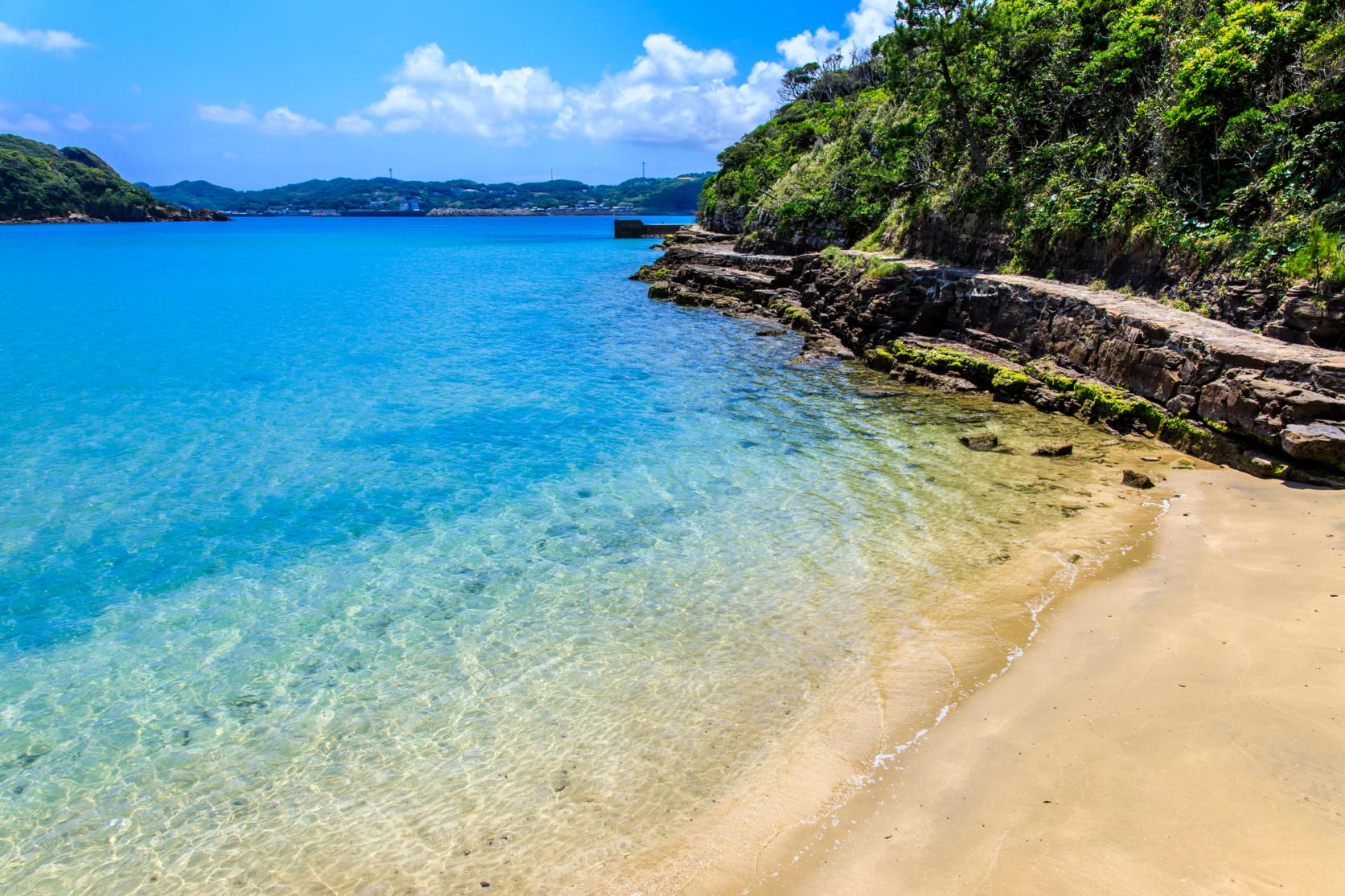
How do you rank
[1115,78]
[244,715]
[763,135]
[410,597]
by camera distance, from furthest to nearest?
1. [763,135]
2. [1115,78]
3. [410,597]
4. [244,715]

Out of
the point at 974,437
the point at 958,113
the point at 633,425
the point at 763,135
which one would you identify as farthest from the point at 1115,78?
the point at 763,135

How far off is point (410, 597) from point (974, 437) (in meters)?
11.9

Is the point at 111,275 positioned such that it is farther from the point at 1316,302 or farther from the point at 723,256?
the point at 1316,302

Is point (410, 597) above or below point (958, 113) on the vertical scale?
below

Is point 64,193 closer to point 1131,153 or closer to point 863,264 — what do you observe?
point 863,264

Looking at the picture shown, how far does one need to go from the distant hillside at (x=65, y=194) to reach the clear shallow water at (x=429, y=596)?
537 ft

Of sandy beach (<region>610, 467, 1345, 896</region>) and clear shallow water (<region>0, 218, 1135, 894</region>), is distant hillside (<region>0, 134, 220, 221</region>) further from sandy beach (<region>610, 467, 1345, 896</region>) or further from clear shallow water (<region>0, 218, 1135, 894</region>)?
sandy beach (<region>610, 467, 1345, 896</region>)

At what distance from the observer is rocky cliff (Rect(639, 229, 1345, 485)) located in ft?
41.1

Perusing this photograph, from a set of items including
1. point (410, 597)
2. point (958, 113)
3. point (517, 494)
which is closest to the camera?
point (410, 597)

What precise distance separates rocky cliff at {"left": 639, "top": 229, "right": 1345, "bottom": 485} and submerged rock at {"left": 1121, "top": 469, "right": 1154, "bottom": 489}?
2098 millimetres

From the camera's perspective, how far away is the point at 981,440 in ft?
Answer: 49.8

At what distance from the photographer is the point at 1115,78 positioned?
2275 cm

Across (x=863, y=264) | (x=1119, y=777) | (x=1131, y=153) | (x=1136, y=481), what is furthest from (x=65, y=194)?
(x=1119, y=777)

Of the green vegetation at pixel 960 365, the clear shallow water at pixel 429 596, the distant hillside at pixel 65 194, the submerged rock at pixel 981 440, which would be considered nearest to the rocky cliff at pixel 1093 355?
the green vegetation at pixel 960 365
